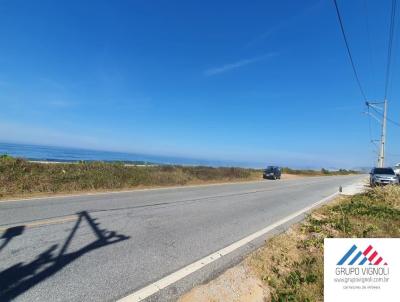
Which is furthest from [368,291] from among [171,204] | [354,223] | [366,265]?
[171,204]

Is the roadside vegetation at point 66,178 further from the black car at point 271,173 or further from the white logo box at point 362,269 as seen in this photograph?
the black car at point 271,173

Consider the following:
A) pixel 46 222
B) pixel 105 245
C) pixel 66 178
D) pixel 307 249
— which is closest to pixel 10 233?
pixel 46 222

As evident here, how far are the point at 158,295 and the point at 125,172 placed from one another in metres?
15.0

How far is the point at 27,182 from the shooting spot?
1300 centimetres

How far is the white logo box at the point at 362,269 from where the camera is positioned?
123 inches

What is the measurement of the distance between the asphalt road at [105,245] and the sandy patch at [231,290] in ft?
0.69

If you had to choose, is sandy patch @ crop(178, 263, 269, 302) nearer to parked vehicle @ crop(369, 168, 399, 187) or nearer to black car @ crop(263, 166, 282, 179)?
parked vehicle @ crop(369, 168, 399, 187)

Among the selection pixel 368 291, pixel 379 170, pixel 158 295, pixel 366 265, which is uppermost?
pixel 379 170

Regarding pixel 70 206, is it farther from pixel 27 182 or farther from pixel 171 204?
pixel 27 182

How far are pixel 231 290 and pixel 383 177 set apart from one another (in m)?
24.5

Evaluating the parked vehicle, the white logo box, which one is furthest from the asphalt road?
the parked vehicle

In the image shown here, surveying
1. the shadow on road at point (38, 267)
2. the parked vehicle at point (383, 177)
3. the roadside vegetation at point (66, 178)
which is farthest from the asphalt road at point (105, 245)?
the parked vehicle at point (383, 177)

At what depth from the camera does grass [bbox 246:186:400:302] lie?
4.18m

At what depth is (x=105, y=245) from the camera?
17.9ft
